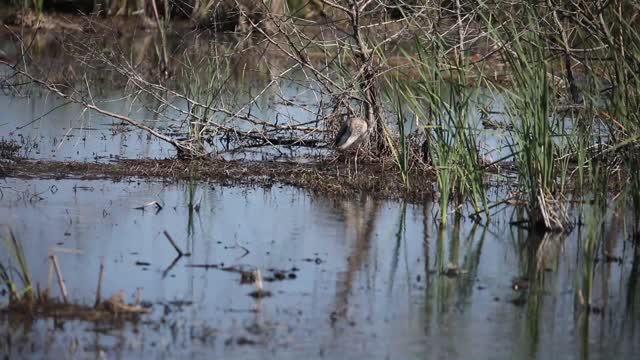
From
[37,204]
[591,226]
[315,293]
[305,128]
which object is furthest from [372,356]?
[305,128]

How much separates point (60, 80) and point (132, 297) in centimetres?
1026

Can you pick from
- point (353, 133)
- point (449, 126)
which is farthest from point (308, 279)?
point (353, 133)

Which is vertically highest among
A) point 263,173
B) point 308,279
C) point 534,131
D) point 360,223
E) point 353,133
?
point 353,133

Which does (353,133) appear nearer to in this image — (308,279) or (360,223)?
(360,223)

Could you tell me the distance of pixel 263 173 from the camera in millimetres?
11062

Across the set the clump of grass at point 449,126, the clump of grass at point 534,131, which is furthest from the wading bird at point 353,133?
the clump of grass at point 534,131

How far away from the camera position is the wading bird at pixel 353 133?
1119 centimetres

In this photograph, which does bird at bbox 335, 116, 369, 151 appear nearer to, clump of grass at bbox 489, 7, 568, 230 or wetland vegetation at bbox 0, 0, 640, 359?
wetland vegetation at bbox 0, 0, 640, 359

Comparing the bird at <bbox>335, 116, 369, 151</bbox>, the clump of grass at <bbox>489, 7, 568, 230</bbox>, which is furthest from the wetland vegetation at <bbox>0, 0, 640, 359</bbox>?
the bird at <bbox>335, 116, 369, 151</bbox>

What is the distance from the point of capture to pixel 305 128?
39.5 ft

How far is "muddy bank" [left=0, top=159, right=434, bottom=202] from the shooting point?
10352 mm

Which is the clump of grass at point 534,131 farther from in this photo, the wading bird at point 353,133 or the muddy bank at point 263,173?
the wading bird at point 353,133

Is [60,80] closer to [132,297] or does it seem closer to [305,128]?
[305,128]

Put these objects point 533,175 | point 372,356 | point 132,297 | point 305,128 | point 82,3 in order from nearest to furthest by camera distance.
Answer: point 372,356, point 132,297, point 533,175, point 305,128, point 82,3
